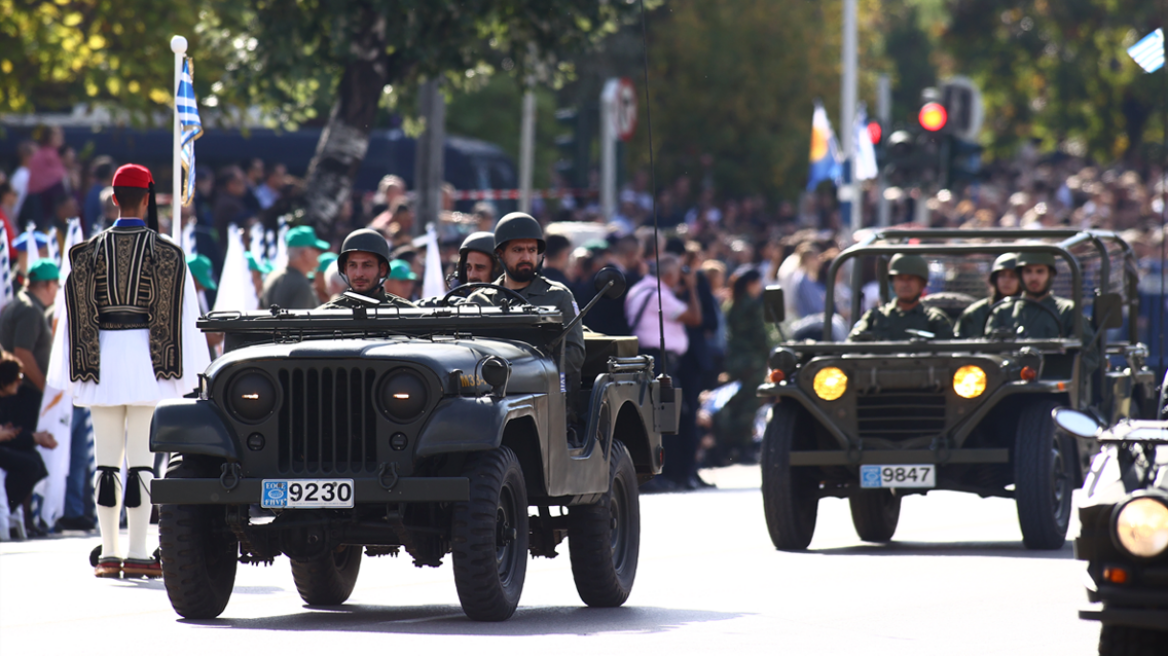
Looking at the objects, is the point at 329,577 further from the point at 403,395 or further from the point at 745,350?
the point at 745,350

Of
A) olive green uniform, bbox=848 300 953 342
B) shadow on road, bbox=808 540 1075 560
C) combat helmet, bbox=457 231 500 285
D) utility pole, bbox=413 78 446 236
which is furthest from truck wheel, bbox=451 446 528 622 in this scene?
utility pole, bbox=413 78 446 236

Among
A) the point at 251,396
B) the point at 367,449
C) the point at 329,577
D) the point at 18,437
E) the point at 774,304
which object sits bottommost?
the point at 329,577

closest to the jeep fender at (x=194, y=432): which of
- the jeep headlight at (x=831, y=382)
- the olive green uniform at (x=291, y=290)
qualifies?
the jeep headlight at (x=831, y=382)

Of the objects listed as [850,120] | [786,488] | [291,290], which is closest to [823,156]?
[850,120]

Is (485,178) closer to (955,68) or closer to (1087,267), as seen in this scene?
(1087,267)

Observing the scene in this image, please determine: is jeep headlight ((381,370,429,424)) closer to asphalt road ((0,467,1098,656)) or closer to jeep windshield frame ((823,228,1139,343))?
asphalt road ((0,467,1098,656))

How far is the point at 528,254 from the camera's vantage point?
34.2 feet

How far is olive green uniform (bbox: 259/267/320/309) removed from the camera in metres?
15.0

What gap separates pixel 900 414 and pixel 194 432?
550 centimetres

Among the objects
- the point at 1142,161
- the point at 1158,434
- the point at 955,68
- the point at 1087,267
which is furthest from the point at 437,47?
the point at 955,68

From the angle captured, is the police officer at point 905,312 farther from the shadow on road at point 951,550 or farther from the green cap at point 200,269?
the green cap at point 200,269

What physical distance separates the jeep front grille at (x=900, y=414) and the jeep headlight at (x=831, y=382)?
0.13 m

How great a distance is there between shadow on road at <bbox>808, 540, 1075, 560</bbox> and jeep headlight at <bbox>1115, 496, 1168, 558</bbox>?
597 centimetres

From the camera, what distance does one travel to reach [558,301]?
10.2 meters
